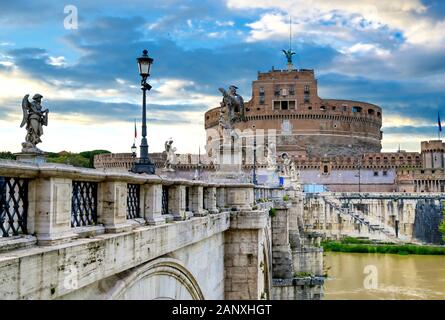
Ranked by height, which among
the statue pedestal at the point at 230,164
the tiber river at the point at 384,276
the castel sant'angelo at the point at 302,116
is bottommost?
the tiber river at the point at 384,276

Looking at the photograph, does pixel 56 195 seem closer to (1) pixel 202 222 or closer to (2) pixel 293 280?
(1) pixel 202 222

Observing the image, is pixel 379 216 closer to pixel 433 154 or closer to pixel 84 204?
pixel 433 154

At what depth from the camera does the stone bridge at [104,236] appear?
184 inches

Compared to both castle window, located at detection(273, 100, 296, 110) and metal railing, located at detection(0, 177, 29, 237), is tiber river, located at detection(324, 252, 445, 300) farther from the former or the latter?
castle window, located at detection(273, 100, 296, 110)

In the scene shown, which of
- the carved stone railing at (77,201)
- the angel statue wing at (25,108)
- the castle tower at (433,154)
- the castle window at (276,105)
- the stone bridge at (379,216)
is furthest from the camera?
the castle window at (276,105)

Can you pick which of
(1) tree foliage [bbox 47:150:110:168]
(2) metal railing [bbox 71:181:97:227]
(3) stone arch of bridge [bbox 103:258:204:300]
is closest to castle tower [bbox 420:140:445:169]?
(1) tree foliage [bbox 47:150:110:168]

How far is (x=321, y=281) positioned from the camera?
91.9 feet

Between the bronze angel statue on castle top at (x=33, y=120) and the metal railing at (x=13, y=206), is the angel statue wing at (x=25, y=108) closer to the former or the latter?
the bronze angel statue on castle top at (x=33, y=120)

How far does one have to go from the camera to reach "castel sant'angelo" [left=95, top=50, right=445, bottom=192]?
307ft

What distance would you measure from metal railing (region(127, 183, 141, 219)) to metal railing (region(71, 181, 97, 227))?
1.01 metres

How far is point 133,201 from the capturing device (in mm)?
7566

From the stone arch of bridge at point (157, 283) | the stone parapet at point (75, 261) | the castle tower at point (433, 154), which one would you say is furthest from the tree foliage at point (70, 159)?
the castle tower at point (433, 154)
